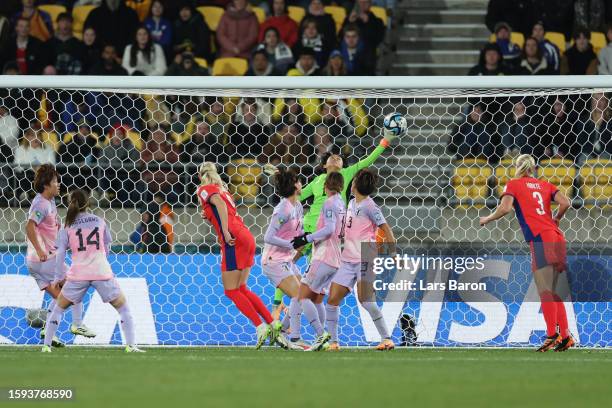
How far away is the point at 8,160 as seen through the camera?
48.0 ft

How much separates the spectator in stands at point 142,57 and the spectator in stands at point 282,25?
151 centimetres

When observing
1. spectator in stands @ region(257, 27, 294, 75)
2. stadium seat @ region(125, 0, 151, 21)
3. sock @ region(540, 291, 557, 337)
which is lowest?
sock @ region(540, 291, 557, 337)

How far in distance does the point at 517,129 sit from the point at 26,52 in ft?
23.8

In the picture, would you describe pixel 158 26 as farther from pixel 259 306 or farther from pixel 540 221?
pixel 540 221

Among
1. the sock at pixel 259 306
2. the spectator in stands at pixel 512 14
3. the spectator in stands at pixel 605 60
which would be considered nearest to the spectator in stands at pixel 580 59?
the spectator in stands at pixel 605 60

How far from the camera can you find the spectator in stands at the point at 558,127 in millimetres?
14156

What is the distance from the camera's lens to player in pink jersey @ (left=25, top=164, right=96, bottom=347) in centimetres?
1209

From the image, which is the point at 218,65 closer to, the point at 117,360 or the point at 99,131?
the point at 99,131

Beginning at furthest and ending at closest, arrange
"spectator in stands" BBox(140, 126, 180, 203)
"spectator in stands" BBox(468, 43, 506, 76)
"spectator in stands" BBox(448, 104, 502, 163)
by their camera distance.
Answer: "spectator in stands" BBox(468, 43, 506, 76) → "spectator in stands" BBox(448, 104, 502, 163) → "spectator in stands" BBox(140, 126, 180, 203)

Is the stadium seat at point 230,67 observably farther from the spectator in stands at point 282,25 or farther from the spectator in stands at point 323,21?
the spectator in stands at point 323,21

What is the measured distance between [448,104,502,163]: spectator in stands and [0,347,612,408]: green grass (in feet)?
10.4

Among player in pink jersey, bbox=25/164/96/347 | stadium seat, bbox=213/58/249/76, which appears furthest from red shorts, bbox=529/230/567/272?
stadium seat, bbox=213/58/249/76

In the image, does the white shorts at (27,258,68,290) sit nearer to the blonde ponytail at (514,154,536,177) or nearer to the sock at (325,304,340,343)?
the sock at (325,304,340,343)

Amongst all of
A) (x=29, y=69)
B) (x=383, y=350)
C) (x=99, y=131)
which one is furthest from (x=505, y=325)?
(x=29, y=69)
